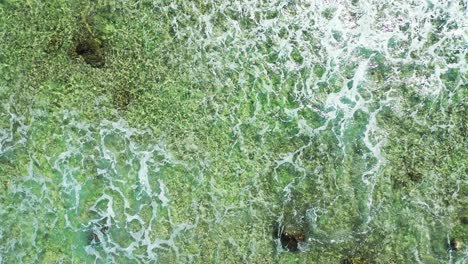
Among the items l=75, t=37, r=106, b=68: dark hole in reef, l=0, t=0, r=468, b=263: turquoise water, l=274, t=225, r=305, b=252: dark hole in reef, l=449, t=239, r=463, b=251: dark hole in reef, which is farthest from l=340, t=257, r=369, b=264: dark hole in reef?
l=75, t=37, r=106, b=68: dark hole in reef

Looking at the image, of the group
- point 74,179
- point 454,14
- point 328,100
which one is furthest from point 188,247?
point 454,14

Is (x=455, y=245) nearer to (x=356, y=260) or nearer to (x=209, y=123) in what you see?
(x=356, y=260)

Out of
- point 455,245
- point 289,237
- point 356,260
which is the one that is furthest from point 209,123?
point 455,245

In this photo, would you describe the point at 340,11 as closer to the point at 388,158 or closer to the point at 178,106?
the point at 388,158

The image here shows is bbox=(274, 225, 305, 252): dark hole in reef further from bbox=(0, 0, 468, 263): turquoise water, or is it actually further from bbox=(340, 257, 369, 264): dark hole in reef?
bbox=(340, 257, 369, 264): dark hole in reef

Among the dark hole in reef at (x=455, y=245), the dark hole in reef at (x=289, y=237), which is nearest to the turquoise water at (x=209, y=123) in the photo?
the dark hole in reef at (x=289, y=237)

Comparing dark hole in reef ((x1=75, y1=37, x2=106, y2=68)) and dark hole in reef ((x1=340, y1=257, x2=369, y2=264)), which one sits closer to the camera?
dark hole in reef ((x1=340, y1=257, x2=369, y2=264))

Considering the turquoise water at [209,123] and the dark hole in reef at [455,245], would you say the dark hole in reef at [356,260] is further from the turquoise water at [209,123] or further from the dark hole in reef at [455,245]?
the dark hole in reef at [455,245]
